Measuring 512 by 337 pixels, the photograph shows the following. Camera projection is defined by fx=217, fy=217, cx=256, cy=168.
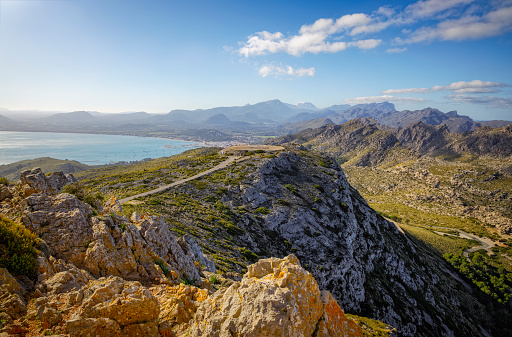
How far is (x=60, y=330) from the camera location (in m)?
8.48

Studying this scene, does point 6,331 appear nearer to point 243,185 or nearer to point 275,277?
point 275,277

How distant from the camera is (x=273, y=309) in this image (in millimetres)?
9477

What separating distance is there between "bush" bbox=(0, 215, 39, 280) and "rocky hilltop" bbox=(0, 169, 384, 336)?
1.7 inches

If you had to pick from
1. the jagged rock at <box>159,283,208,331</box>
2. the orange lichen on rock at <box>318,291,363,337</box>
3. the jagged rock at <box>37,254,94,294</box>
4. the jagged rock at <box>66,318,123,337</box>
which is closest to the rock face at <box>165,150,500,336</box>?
the jagged rock at <box>159,283,208,331</box>

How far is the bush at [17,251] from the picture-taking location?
10.2m

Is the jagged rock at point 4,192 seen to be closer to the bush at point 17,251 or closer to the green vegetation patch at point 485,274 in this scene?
the bush at point 17,251

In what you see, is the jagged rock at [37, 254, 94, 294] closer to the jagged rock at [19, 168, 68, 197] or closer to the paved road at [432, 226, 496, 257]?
the jagged rock at [19, 168, 68, 197]

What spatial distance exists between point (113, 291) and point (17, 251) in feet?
19.5

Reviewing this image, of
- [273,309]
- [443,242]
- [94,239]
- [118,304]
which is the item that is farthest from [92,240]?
[443,242]

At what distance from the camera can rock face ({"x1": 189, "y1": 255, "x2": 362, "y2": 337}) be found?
9.24m

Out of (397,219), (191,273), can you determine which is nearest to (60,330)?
(191,273)

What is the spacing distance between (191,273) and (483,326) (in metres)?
91.0

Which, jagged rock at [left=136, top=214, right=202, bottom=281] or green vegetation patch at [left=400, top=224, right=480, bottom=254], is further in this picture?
green vegetation patch at [left=400, top=224, right=480, bottom=254]

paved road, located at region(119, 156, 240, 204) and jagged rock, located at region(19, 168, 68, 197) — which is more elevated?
jagged rock, located at region(19, 168, 68, 197)
